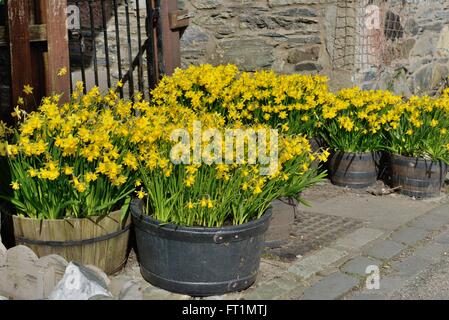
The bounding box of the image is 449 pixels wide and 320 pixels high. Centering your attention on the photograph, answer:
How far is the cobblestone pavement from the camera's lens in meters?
3.22

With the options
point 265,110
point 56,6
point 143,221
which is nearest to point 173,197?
point 143,221

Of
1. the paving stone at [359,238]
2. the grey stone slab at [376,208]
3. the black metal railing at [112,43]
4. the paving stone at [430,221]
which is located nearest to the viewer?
the paving stone at [359,238]

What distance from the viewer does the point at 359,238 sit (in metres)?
4.08

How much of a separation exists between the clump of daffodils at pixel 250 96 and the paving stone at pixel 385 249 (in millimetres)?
1155

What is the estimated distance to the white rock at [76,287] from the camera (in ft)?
9.18

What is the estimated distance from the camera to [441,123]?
514 cm

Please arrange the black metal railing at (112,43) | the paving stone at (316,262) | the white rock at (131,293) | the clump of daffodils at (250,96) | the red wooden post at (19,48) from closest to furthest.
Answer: the white rock at (131,293)
the paving stone at (316,262)
the red wooden post at (19,48)
the clump of daffodils at (250,96)
the black metal railing at (112,43)

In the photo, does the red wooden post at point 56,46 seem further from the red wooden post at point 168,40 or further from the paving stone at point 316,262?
the paving stone at point 316,262

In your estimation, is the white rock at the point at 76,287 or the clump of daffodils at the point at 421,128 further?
the clump of daffodils at the point at 421,128

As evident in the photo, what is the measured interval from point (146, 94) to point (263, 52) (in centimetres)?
123

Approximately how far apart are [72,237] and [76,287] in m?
0.40

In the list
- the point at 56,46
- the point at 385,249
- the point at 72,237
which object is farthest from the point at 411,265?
the point at 56,46

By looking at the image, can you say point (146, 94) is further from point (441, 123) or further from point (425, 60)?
point (425, 60)

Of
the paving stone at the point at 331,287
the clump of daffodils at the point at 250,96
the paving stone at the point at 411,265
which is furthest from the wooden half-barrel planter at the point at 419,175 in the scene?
the paving stone at the point at 331,287
